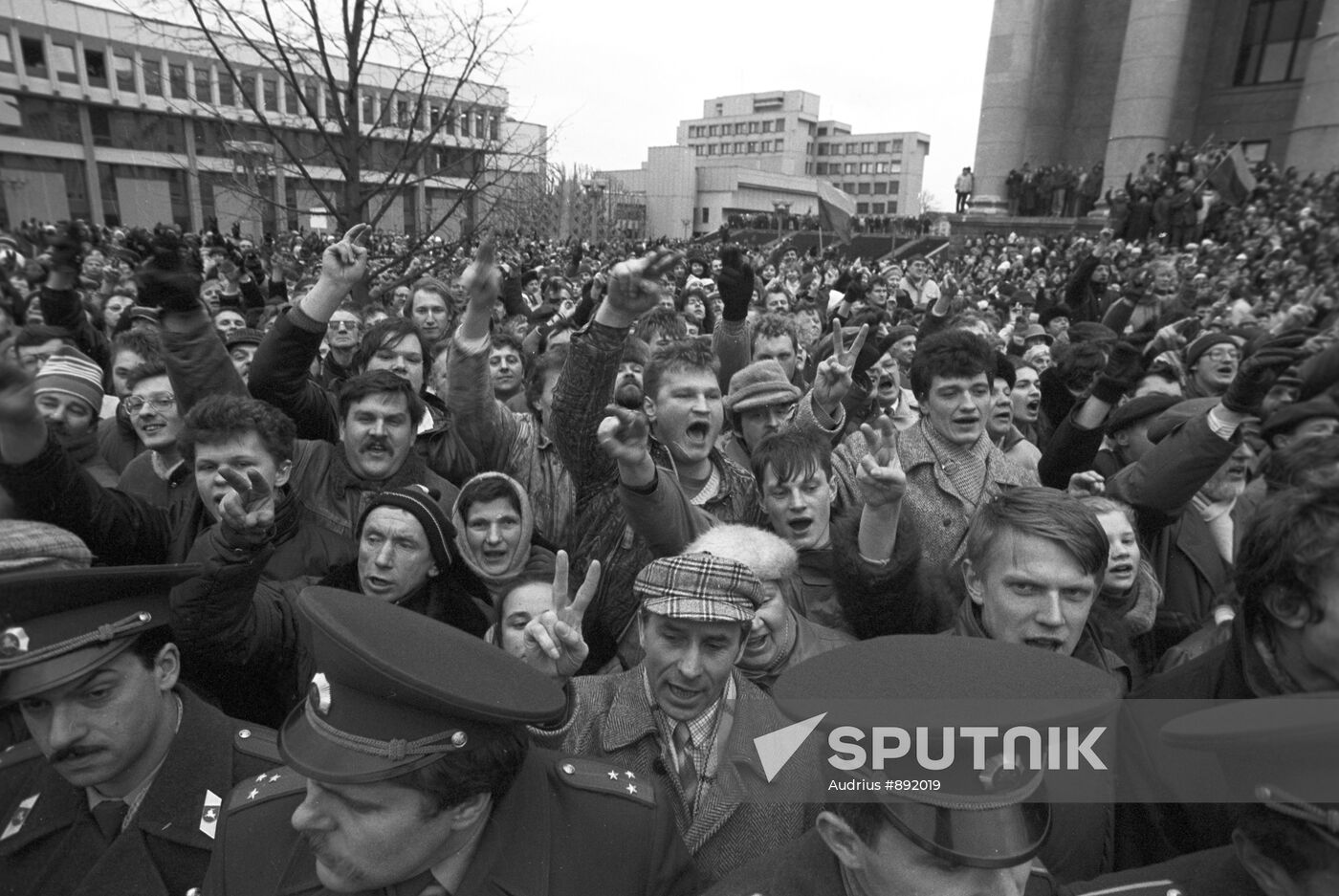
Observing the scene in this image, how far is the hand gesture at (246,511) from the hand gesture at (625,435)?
0.94 m

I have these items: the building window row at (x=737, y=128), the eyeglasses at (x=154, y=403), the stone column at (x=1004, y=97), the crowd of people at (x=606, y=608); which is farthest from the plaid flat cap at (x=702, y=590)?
the building window row at (x=737, y=128)

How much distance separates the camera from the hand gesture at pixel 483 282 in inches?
141

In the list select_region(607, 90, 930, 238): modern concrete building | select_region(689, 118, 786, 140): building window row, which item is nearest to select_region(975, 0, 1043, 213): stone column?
select_region(607, 90, 930, 238): modern concrete building

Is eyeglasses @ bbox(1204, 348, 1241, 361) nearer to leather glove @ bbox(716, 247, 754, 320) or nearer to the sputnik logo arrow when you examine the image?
leather glove @ bbox(716, 247, 754, 320)

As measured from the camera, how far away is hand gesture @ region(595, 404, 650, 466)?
7.61 feet

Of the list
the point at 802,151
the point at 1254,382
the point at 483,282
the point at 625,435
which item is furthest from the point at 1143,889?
the point at 802,151

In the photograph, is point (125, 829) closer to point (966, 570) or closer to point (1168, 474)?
point (966, 570)

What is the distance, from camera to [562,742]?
2.04 metres

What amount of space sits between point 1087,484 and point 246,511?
291 cm

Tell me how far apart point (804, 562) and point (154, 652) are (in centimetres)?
203

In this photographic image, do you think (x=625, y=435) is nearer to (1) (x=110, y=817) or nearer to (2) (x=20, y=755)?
(1) (x=110, y=817)

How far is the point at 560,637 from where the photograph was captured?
73.5 inches

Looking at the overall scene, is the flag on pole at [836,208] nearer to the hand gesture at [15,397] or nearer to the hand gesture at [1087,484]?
the hand gesture at [1087,484]

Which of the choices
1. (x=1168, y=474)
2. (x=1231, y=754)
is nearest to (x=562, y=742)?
(x=1231, y=754)
